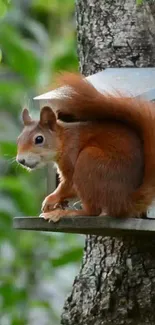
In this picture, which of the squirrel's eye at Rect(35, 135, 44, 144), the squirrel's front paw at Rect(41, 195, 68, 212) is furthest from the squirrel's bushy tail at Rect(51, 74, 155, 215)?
the squirrel's front paw at Rect(41, 195, 68, 212)

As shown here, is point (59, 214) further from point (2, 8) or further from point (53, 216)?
point (2, 8)

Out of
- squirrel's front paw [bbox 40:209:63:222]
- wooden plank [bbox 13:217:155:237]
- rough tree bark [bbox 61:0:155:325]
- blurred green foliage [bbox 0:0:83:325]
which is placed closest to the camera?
wooden plank [bbox 13:217:155:237]

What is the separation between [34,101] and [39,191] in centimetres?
186

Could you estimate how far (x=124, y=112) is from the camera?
10.3ft

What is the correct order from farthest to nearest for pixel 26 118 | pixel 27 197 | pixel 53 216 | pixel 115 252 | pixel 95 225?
pixel 27 197, pixel 115 252, pixel 26 118, pixel 53 216, pixel 95 225

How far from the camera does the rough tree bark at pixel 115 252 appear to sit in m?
3.56

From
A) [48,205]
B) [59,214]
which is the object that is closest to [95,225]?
[59,214]

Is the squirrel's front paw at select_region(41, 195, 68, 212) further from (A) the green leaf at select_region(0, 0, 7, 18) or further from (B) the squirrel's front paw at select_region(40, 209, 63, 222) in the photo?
(A) the green leaf at select_region(0, 0, 7, 18)

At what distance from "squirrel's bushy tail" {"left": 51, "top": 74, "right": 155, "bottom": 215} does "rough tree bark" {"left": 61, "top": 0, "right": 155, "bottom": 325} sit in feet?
1.40

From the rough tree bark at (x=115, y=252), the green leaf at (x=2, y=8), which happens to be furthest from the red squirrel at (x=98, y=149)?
the rough tree bark at (x=115, y=252)

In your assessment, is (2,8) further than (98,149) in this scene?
Yes

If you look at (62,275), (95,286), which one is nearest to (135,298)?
(95,286)

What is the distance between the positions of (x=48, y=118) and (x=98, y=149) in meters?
0.17

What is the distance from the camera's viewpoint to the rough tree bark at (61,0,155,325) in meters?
3.56
